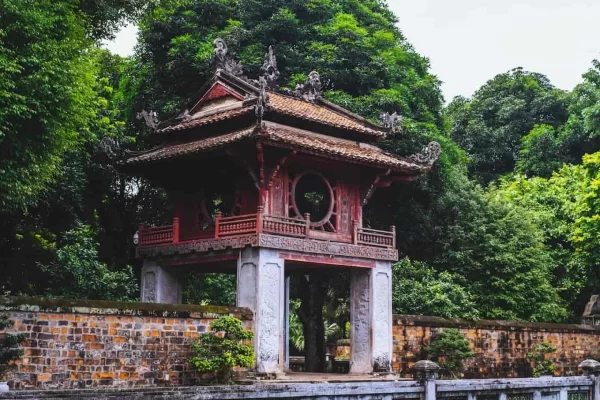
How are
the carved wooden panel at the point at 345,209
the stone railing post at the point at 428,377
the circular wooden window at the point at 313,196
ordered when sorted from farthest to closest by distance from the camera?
the carved wooden panel at the point at 345,209 < the circular wooden window at the point at 313,196 < the stone railing post at the point at 428,377

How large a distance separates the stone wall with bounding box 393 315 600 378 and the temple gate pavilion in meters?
1.46

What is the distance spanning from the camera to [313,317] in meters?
27.0

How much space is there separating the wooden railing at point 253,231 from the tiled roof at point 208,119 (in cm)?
256

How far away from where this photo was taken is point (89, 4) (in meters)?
23.0

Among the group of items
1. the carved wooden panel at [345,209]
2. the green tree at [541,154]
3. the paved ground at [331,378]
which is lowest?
the paved ground at [331,378]

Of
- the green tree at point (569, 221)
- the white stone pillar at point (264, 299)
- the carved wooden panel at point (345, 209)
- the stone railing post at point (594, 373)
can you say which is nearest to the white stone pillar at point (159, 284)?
the white stone pillar at point (264, 299)

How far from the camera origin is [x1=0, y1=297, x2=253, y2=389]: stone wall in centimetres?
1595

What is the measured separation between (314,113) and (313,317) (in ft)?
23.9

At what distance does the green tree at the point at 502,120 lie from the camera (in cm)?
5134

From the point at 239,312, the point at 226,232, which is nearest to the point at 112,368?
the point at 239,312

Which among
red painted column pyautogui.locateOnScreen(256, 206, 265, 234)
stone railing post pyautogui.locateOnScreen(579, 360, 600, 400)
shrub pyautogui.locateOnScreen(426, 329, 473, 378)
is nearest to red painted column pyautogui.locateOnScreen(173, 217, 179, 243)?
red painted column pyautogui.locateOnScreen(256, 206, 265, 234)

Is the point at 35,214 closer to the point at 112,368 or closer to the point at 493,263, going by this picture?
the point at 112,368

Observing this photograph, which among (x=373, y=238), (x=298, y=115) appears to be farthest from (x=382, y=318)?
(x=298, y=115)

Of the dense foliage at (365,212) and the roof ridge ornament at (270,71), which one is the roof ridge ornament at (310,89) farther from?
the dense foliage at (365,212)
